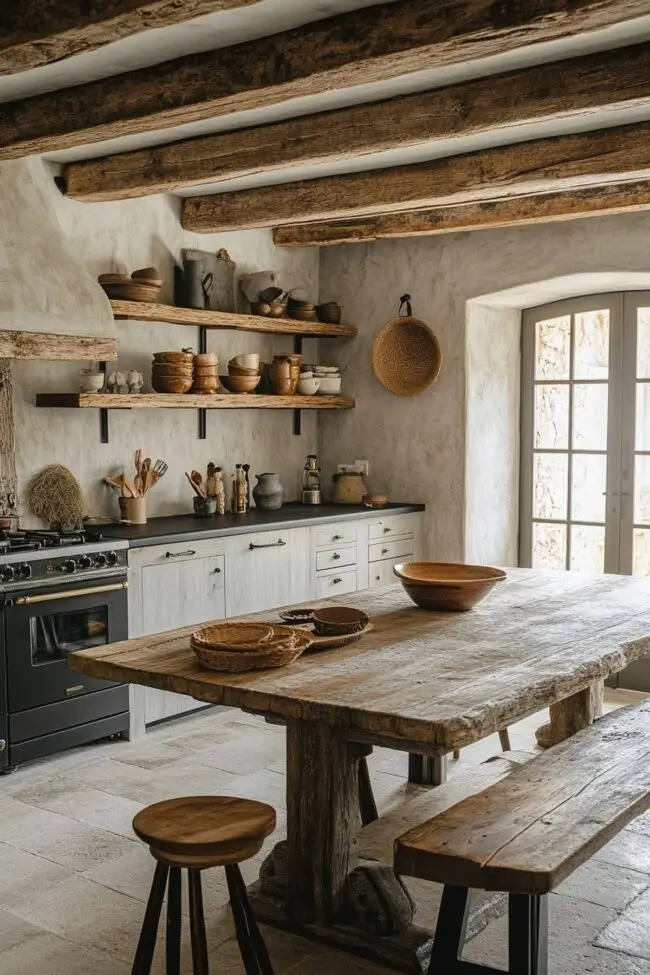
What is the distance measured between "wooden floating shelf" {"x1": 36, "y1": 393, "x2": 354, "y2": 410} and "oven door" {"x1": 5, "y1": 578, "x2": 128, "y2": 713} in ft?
3.02

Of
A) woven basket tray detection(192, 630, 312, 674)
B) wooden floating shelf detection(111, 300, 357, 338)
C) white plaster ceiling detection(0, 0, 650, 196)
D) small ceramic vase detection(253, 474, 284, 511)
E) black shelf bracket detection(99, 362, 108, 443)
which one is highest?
white plaster ceiling detection(0, 0, 650, 196)

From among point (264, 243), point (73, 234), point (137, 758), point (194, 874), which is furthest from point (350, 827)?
point (264, 243)

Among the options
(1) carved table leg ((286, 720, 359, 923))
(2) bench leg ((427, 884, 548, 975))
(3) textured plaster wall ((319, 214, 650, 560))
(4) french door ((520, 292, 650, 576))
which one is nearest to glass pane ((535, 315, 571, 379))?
(4) french door ((520, 292, 650, 576))

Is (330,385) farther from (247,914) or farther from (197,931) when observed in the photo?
(197,931)

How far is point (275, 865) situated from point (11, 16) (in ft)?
9.06

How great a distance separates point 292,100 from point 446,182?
1119 mm

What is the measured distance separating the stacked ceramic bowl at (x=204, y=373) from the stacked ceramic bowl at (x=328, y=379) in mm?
1106

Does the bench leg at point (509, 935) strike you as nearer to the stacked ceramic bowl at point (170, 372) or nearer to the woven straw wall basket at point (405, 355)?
the stacked ceramic bowl at point (170, 372)

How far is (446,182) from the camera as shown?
5.12 meters

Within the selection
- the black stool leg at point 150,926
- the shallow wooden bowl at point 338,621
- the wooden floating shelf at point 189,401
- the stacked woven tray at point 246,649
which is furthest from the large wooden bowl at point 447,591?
the wooden floating shelf at point 189,401

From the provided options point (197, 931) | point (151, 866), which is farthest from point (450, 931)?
point (151, 866)

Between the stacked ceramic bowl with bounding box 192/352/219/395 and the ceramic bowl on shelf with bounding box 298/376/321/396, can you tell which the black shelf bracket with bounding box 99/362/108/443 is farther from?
the ceramic bowl on shelf with bounding box 298/376/321/396

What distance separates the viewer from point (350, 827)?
306 cm

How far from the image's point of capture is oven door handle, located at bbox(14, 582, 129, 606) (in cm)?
451
